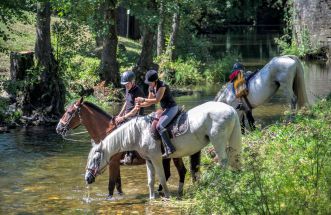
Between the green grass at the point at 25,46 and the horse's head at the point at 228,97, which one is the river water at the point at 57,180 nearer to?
the horse's head at the point at 228,97

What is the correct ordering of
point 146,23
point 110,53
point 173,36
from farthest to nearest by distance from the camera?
1. point 173,36
2. point 110,53
3. point 146,23

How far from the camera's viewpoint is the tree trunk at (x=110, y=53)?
93.7 feet

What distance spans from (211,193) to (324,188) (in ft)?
4.91

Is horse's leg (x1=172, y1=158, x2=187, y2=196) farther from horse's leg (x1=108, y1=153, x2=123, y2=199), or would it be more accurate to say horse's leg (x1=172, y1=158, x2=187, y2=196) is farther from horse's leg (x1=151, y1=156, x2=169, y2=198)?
horse's leg (x1=108, y1=153, x2=123, y2=199)

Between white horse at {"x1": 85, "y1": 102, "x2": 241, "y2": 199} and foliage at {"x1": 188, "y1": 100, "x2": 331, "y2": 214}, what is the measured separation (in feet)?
2.49

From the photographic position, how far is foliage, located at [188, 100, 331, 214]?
842 centimetres

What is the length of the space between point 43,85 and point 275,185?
14.2 meters

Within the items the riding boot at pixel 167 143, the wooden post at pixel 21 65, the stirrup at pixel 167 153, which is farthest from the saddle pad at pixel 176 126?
the wooden post at pixel 21 65

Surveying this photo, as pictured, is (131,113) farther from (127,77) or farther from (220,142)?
(220,142)

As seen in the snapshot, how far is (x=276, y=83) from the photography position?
720 inches

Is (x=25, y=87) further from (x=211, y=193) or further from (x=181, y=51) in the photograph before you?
(x=181, y=51)

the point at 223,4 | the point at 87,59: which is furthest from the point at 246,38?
the point at 87,59

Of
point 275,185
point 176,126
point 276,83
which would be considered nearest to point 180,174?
point 176,126

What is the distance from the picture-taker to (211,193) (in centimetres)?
959
